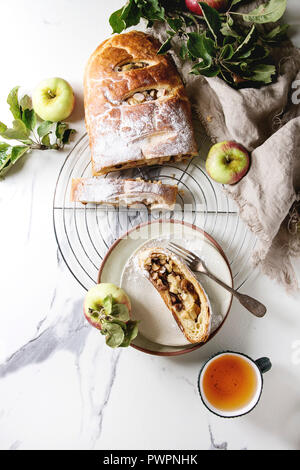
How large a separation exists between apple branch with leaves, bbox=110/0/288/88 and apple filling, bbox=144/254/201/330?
2.71 ft

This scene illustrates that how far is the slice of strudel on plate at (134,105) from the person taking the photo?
76.0 inches

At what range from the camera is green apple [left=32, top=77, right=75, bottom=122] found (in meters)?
2.04

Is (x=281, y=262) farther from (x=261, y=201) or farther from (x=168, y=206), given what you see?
(x=168, y=206)

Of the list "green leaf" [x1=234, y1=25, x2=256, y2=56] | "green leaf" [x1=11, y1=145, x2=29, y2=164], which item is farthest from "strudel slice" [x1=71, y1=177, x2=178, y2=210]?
"green leaf" [x1=234, y1=25, x2=256, y2=56]

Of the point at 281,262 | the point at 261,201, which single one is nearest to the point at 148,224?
the point at 261,201

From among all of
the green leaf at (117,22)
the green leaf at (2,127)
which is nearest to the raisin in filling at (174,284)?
the green leaf at (2,127)

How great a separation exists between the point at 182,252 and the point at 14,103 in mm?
1031

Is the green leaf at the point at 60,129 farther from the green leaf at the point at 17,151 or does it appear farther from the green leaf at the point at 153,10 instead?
the green leaf at the point at 153,10

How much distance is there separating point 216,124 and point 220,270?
66cm

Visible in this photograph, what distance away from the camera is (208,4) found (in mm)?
1850

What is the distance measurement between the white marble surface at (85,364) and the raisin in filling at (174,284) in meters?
0.23

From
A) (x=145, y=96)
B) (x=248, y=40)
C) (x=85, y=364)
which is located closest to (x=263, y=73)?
(x=248, y=40)
